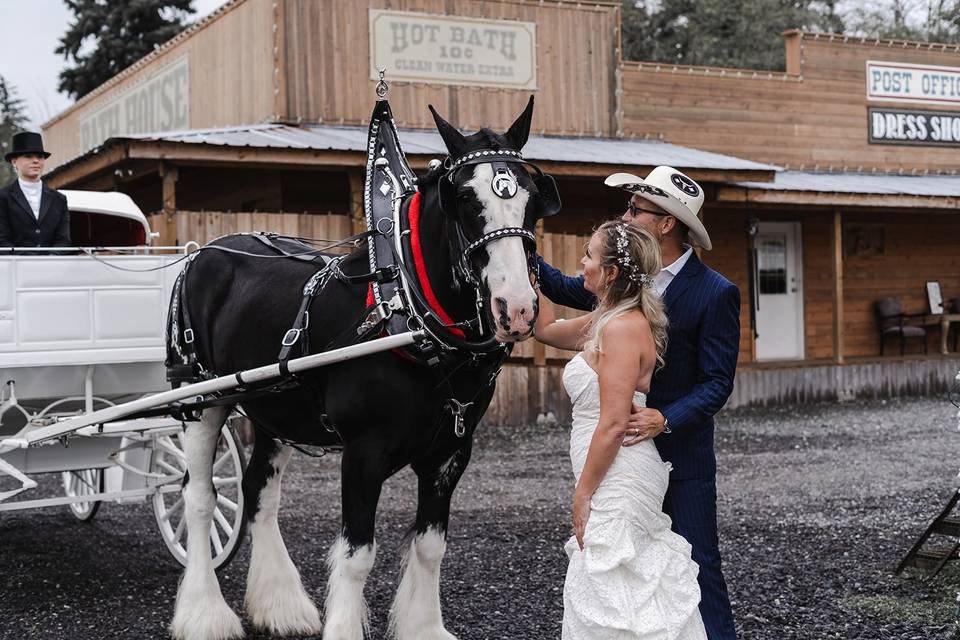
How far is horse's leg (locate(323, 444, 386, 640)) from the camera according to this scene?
176 inches

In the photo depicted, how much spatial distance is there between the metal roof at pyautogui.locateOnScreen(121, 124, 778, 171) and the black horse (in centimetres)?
657

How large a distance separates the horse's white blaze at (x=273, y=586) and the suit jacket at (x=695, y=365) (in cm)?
247

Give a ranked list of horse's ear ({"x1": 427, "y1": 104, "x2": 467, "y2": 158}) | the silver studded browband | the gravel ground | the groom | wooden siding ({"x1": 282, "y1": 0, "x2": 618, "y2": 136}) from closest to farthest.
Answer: the groom, the silver studded browband, horse's ear ({"x1": 427, "y1": 104, "x2": 467, "y2": 158}), the gravel ground, wooden siding ({"x1": 282, "y1": 0, "x2": 618, "y2": 136})

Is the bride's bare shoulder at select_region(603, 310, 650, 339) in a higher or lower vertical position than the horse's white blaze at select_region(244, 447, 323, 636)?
higher

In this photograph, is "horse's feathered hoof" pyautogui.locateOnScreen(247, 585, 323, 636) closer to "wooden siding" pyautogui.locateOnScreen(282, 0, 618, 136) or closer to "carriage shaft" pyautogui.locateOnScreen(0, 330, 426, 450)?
"carriage shaft" pyautogui.locateOnScreen(0, 330, 426, 450)

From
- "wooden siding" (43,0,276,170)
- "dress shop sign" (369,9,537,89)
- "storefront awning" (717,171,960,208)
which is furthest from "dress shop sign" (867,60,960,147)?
"wooden siding" (43,0,276,170)

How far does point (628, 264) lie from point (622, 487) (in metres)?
0.75

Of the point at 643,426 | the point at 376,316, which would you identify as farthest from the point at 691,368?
the point at 376,316

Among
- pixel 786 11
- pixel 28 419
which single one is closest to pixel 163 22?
pixel 786 11

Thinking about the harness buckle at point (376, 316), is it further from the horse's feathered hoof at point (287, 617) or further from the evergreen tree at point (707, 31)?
the evergreen tree at point (707, 31)

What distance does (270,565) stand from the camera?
18.6ft

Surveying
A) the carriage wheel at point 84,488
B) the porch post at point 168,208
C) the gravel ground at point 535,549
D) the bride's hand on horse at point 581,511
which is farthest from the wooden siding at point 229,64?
the bride's hand on horse at point 581,511

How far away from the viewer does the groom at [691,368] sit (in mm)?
3828

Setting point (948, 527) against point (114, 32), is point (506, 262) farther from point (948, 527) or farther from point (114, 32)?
point (114, 32)
